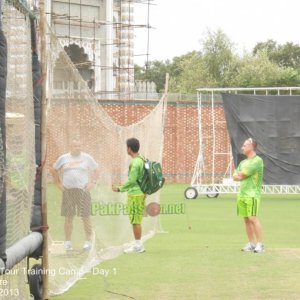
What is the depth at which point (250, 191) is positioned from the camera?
14.0 m

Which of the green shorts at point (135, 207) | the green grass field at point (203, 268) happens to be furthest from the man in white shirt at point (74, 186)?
the green shorts at point (135, 207)

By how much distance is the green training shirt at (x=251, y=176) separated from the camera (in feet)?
45.4

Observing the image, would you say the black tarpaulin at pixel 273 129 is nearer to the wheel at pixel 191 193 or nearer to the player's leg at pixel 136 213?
the wheel at pixel 191 193

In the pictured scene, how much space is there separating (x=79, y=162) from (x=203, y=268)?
7.10 ft

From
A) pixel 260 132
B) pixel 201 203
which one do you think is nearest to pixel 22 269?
pixel 201 203

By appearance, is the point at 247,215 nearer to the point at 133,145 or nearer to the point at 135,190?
the point at 135,190

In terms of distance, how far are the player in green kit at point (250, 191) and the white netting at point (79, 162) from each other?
1.96 metres

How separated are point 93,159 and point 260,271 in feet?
8.80

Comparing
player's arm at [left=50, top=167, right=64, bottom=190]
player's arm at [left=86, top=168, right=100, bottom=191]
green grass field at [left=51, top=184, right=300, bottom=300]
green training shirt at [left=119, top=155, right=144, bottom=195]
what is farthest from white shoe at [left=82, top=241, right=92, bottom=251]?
green training shirt at [left=119, top=155, right=144, bottom=195]

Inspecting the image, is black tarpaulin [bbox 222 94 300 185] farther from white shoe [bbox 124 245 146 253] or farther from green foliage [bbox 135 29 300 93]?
green foliage [bbox 135 29 300 93]

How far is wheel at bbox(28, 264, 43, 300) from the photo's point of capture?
9.13m

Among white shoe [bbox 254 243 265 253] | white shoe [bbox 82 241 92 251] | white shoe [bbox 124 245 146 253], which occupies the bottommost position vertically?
white shoe [bbox 124 245 146 253]

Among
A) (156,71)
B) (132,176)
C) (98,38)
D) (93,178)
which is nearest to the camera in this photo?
(93,178)

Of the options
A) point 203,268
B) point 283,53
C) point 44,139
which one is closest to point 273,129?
point 203,268
